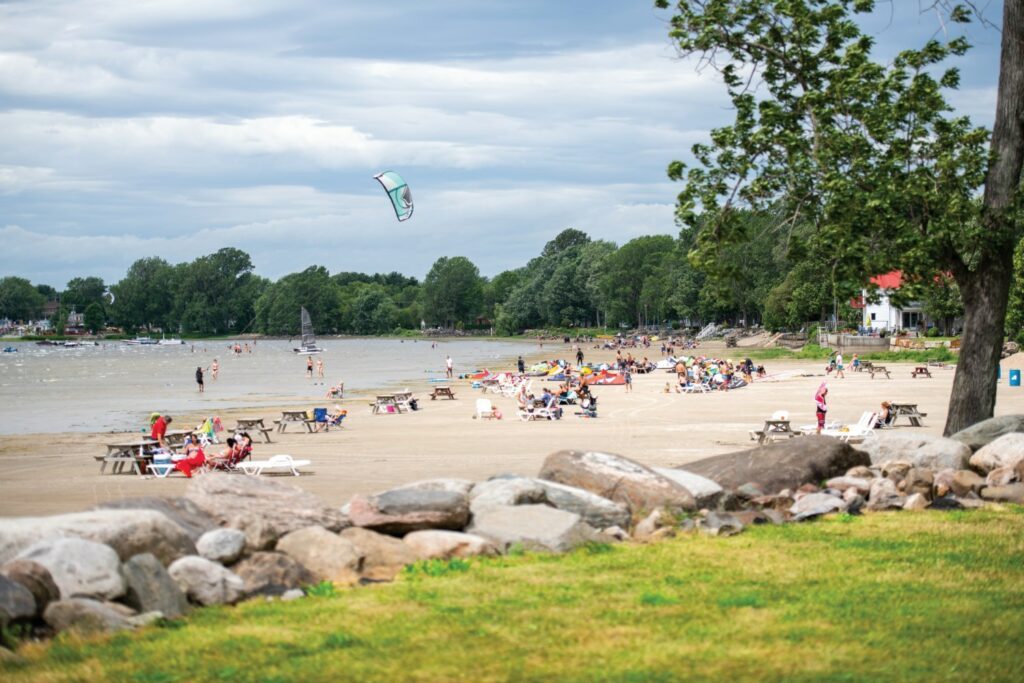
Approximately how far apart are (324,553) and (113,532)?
1640mm

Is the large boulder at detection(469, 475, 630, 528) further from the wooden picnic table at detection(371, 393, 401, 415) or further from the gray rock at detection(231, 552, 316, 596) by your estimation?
the wooden picnic table at detection(371, 393, 401, 415)

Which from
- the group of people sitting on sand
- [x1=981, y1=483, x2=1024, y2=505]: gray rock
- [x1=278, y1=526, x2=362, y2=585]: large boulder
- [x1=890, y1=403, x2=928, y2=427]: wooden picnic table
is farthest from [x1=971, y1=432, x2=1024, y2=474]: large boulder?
[x1=890, y1=403, x2=928, y2=427]: wooden picnic table

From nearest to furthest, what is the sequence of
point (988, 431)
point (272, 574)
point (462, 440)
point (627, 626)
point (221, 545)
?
point (627, 626)
point (272, 574)
point (221, 545)
point (988, 431)
point (462, 440)

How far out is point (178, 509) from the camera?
9344 millimetres

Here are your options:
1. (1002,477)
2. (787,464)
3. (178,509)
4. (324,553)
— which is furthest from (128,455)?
(1002,477)

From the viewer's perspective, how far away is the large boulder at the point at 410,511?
32.0 feet

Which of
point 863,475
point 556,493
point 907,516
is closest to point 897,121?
point 863,475

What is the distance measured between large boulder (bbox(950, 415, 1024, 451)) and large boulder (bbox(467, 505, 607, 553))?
7.14 meters

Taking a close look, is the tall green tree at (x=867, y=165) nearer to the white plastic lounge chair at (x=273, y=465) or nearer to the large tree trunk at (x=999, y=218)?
the large tree trunk at (x=999, y=218)

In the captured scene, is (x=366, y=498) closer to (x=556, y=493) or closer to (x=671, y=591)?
(x=556, y=493)

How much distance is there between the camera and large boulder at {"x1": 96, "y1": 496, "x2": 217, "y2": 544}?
352 inches

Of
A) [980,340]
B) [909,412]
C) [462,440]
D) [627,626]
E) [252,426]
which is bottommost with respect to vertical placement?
[462,440]

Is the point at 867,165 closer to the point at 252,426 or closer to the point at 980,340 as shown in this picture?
the point at 980,340

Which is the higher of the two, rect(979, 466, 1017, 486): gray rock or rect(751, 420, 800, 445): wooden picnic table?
rect(979, 466, 1017, 486): gray rock
